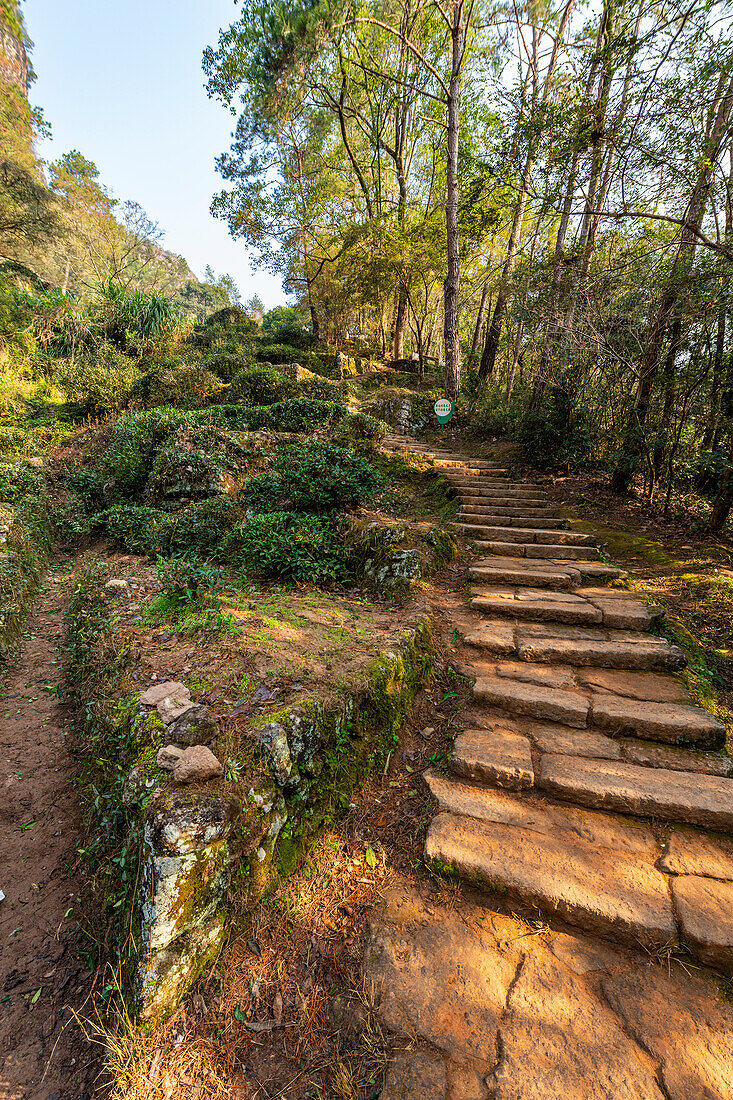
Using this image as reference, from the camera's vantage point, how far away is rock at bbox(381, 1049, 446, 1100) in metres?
1.35

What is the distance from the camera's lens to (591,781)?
2201 mm

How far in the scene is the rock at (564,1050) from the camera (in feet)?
4.35

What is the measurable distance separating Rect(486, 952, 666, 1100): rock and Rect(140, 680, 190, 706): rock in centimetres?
202

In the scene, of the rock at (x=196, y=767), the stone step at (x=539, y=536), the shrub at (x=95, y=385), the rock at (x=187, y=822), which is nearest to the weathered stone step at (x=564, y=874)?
the rock at (x=187, y=822)

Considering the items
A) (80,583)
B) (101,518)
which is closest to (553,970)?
(80,583)

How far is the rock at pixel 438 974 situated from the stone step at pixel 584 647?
175 centimetres

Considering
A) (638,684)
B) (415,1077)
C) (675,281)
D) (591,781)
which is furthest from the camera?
(675,281)

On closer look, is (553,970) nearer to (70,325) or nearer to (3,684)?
(3,684)

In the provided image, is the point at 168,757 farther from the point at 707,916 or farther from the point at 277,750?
the point at 707,916

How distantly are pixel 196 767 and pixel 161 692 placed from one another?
702 millimetres

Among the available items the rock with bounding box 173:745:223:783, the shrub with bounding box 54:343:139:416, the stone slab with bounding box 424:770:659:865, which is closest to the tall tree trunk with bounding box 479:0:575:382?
the stone slab with bounding box 424:770:659:865

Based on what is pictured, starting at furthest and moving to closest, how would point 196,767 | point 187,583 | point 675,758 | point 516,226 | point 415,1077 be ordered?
1. point 516,226
2. point 187,583
3. point 675,758
4. point 196,767
5. point 415,1077

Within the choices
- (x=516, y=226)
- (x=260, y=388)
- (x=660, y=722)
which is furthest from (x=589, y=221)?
(x=660, y=722)

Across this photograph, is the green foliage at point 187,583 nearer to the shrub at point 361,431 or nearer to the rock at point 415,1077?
the rock at point 415,1077
